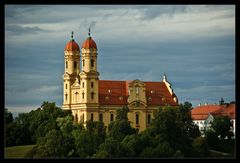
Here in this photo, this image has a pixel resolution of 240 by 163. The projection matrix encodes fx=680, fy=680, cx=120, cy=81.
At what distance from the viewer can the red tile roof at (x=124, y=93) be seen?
46.0 meters

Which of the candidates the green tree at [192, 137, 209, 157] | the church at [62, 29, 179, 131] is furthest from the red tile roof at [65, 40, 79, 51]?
the green tree at [192, 137, 209, 157]

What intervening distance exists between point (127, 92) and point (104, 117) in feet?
9.91

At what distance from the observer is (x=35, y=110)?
42344mm

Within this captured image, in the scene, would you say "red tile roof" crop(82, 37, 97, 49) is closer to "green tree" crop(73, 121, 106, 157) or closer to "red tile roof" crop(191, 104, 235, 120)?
"green tree" crop(73, 121, 106, 157)

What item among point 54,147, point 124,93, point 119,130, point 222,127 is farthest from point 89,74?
point 54,147

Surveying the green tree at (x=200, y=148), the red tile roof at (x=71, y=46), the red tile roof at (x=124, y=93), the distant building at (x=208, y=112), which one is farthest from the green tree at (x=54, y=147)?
the distant building at (x=208, y=112)

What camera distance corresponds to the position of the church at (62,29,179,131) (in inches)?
1773

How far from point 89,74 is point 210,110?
438 inches

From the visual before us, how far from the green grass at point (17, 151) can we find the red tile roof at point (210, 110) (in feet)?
54.6

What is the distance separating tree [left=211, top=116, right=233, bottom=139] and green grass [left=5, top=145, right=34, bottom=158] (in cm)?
1142

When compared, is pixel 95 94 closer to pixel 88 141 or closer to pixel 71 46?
pixel 71 46

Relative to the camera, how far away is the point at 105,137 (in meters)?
37.1
